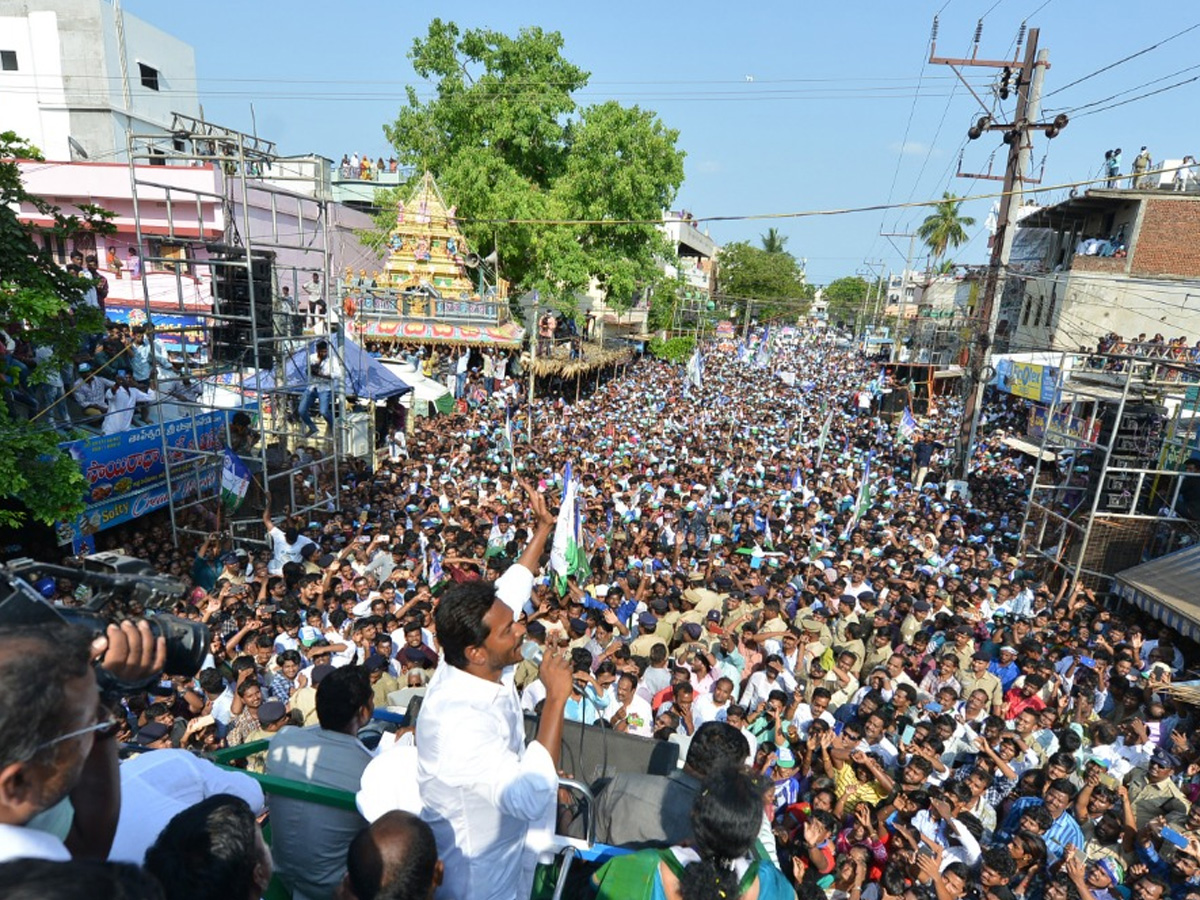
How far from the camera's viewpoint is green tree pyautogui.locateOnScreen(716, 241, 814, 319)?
63.3 m

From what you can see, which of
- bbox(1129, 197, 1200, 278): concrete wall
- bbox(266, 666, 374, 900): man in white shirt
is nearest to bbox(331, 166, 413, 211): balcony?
bbox(1129, 197, 1200, 278): concrete wall

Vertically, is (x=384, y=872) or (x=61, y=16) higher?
(x=61, y=16)

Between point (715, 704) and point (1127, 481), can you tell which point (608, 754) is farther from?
point (1127, 481)

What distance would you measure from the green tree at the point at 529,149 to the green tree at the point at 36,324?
56.1 ft

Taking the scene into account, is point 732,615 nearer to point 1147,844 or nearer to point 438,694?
point 1147,844

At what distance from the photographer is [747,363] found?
36156 millimetres

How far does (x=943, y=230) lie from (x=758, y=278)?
14.6 metres

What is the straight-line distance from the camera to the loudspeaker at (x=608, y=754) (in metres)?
3.21

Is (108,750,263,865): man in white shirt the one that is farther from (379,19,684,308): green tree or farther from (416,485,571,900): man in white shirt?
(379,19,684,308): green tree

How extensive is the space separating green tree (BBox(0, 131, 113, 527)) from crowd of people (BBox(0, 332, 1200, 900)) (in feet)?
5.55

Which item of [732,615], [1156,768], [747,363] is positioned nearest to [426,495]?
[732,615]

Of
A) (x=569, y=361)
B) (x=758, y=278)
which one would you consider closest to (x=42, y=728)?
(x=569, y=361)

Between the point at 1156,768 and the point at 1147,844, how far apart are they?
34.5 inches

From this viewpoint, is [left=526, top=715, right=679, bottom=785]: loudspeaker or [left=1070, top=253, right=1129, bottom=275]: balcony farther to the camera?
[left=1070, top=253, right=1129, bottom=275]: balcony
